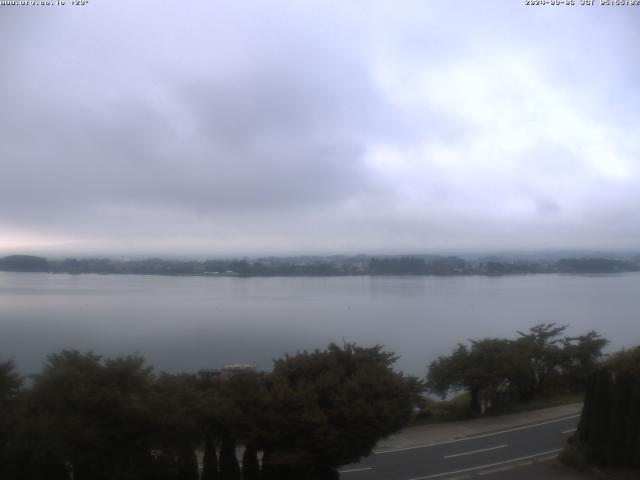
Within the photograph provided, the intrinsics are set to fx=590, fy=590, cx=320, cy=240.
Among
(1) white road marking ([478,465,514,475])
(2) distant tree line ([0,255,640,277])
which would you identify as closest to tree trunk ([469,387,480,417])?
(1) white road marking ([478,465,514,475])

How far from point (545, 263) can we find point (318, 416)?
9131 cm

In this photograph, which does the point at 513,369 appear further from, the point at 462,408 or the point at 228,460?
the point at 228,460

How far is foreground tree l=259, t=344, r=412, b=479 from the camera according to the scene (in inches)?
389

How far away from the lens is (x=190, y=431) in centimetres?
966

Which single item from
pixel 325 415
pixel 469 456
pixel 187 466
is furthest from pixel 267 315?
pixel 325 415

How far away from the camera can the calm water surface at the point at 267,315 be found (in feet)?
97.0

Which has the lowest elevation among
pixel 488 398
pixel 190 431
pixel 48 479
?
pixel 488 398

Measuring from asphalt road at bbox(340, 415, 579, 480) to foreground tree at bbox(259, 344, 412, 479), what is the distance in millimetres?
2452

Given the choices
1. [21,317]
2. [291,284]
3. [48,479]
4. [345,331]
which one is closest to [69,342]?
[21,317]

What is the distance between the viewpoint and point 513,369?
64.3 ft

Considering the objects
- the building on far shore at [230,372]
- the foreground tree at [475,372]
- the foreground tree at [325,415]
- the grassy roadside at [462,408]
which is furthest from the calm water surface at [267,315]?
the foreground tree at [325,415]

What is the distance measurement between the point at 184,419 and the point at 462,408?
1325 centimetres

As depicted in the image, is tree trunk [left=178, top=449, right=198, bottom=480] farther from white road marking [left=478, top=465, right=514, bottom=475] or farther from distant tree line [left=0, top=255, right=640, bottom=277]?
distant tree line [left=0, top=255, right=640, bottom=277]

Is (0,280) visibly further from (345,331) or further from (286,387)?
(286,387)
